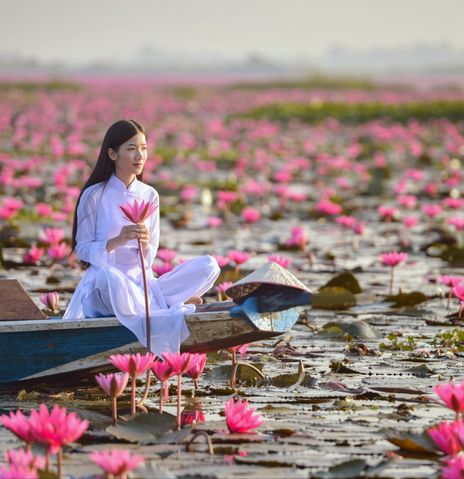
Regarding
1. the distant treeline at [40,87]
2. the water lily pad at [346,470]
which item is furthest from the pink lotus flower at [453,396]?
the distant treeline at [40,87]

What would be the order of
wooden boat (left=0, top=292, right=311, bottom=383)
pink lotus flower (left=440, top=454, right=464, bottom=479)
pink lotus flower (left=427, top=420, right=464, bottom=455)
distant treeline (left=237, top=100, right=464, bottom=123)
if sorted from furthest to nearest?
distant treeline (left=237, top=100, right=464, bottom=123), wooden boat (left=0, top=292, right=311, bottom=383), pink lotus flower (left=427, top=420, right=464, bottom=455), pink lotus flower (left=440, top=454, right=464, bottom=479)

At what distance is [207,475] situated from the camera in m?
4.08

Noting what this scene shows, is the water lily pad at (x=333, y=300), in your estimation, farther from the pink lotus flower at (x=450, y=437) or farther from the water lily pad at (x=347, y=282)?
the pink lotus flower at (x=450, y=437)

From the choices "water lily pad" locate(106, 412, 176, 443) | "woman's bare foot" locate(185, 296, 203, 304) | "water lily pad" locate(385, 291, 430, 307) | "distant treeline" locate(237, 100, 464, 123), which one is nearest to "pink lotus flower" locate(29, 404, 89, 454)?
"water lily pad" locate(106, 412, 176, 443)

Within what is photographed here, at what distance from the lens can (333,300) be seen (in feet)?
24.7

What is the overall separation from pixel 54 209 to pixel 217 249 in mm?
2501

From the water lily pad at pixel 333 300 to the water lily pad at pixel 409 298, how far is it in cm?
24

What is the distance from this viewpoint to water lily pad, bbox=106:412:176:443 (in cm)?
446

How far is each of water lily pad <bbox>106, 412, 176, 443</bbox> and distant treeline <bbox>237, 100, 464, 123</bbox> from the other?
20829mm

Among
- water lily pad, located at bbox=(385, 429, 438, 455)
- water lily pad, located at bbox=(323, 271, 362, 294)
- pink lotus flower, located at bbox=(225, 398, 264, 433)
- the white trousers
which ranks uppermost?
the white trousers

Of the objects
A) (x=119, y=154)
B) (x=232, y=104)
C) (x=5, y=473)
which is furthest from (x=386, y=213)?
(x=232, y=104)

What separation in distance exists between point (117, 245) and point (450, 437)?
1.89 meters

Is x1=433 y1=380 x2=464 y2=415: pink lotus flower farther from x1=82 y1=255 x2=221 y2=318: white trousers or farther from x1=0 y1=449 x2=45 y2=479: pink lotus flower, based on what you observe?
x1=82 y1=255 x2=221 y2=318: white trousers

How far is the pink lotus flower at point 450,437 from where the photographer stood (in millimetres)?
3971
